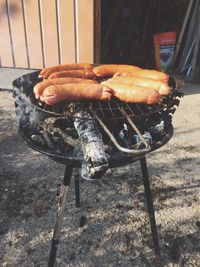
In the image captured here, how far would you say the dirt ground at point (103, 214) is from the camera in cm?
228

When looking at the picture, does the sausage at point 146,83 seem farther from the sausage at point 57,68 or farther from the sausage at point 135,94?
the sausage at point 57,68

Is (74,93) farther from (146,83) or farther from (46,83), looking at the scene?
(146,83)

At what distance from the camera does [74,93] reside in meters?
Result: 1.68

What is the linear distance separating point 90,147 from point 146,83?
0.62 metres

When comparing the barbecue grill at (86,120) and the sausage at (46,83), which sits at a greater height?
the sausage at (46,83)

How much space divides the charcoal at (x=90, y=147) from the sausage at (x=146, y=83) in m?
0.33

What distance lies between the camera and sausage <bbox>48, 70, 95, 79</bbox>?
1963 mm

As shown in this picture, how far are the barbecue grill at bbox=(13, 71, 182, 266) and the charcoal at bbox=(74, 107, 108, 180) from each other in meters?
0.03

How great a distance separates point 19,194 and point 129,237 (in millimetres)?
1086

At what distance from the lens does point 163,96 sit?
1872 millimetres

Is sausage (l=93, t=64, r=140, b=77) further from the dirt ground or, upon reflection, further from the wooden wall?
Result: the wooden wall

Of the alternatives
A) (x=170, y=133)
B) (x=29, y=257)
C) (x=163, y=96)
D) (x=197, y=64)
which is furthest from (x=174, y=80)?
(x=197, y=64)

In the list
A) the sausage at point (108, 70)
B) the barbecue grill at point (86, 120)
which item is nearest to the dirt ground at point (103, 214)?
the barbecue grill at point (86, 120)

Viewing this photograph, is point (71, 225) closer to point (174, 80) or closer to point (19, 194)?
point (19, 194)
